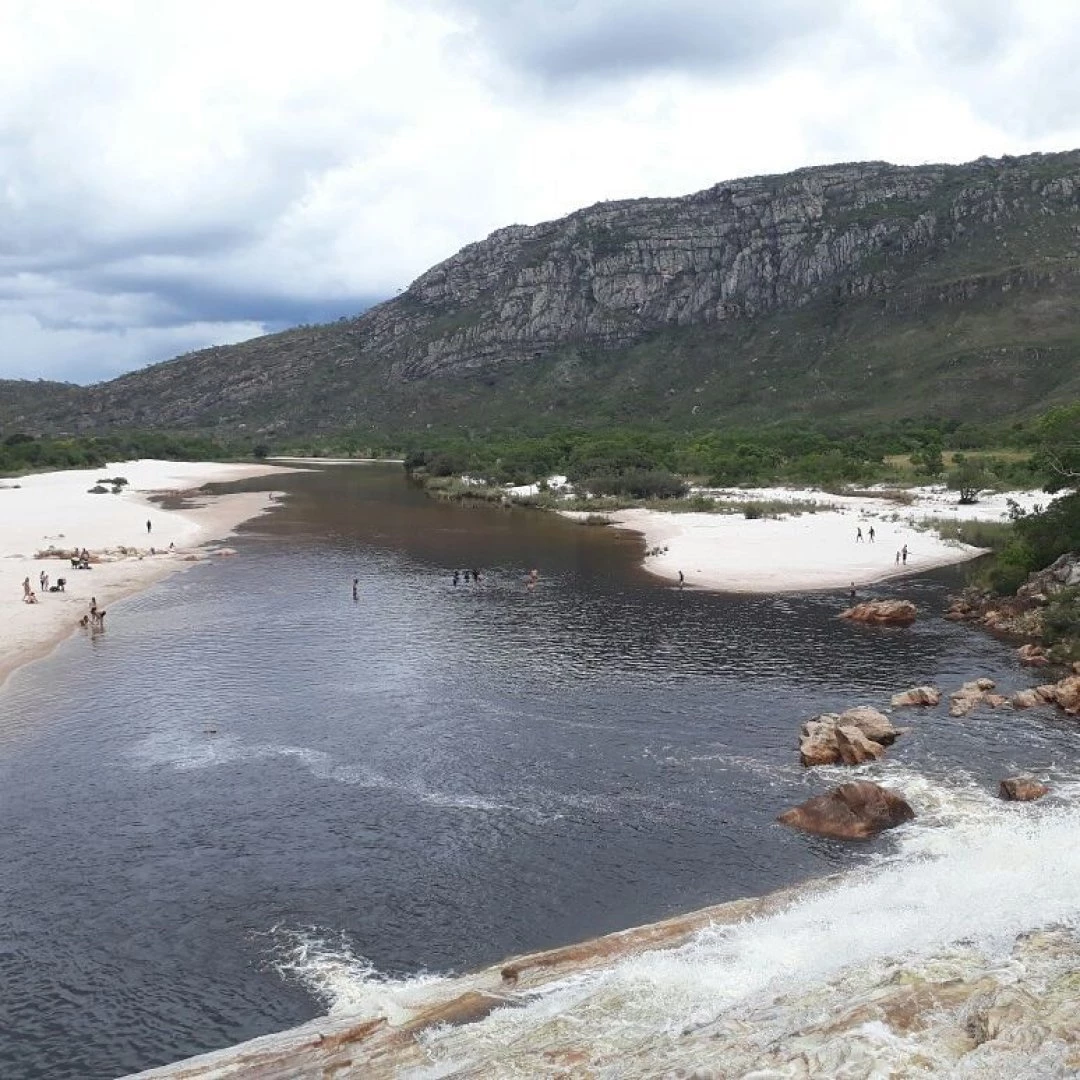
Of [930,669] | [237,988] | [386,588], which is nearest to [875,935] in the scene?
[237,988]

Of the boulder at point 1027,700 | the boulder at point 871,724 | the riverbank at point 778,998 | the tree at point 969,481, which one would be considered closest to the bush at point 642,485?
the tree at point 969,481

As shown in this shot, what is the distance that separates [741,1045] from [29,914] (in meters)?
17.7

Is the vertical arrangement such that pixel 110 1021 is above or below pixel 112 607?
below

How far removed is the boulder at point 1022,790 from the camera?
1112 inches

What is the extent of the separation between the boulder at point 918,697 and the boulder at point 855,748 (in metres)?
6.01

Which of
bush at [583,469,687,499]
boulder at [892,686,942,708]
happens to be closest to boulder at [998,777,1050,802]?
boulder at [892,686,942,708]

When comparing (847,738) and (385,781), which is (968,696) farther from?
(385,781)

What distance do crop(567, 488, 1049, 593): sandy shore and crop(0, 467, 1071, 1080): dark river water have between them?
735 centimetres

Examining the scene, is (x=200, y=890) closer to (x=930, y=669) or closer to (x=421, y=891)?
(x=421, y=891)

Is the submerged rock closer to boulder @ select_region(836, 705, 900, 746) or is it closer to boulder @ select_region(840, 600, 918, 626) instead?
boulder @ select_region(836, 705, 900, 746)

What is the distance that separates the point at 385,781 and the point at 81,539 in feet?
198

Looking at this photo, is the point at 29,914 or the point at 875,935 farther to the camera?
the point at 29,914

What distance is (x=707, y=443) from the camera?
498 feet

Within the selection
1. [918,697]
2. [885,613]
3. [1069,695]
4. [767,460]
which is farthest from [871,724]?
[767,460]
